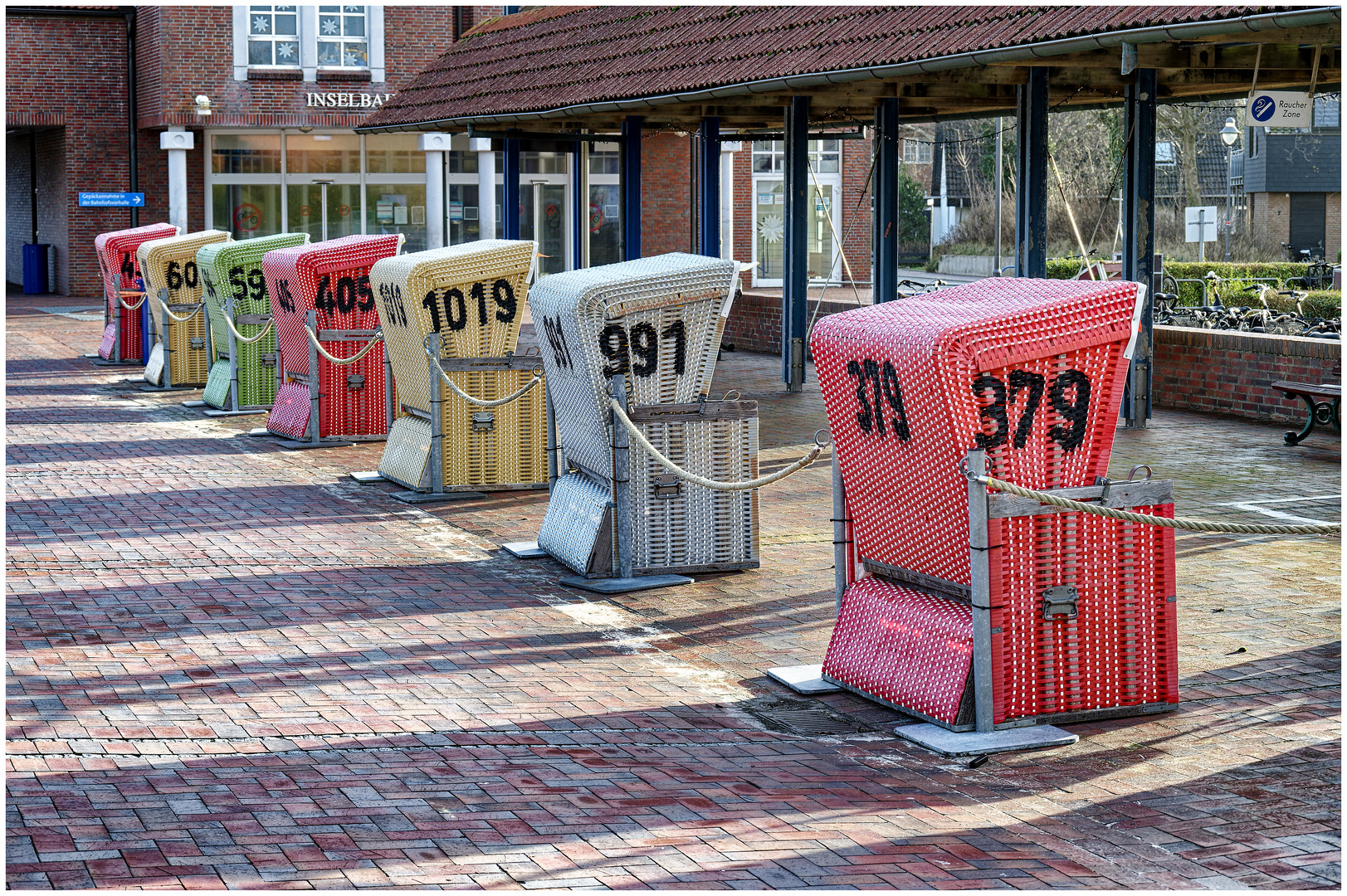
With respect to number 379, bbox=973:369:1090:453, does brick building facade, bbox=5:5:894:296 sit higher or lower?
higher

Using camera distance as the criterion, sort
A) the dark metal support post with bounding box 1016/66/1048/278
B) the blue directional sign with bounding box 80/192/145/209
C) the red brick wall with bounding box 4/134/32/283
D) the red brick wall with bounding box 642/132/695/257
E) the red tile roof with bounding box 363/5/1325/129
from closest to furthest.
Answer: the red tile roof with bounding box 363/5/1325/129 < the dark metal support post with bounding box 1016/66/1048/278 < the blue directional sign with bounding box 80/192/145/209 < the red brick wall with bounding box 642/132/695/257 < the red brick wall with bounding box 4/134/32/283

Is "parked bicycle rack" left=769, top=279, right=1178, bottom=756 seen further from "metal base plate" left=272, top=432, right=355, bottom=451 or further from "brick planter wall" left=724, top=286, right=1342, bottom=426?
"metal base plate" left=272, top=432, right=355, bottom=451

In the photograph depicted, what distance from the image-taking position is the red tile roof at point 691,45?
45.2ft

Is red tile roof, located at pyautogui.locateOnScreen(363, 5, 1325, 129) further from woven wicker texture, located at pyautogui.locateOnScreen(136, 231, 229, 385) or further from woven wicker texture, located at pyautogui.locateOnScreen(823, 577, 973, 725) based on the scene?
woven wicker texture, located at pyautogui.locateOnScreen(823, 577, 973, 725)

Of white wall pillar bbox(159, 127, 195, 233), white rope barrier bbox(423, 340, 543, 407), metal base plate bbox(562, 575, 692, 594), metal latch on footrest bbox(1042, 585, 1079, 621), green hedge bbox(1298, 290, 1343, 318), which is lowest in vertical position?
metal base plate bbox(562, 575, 692, 594)

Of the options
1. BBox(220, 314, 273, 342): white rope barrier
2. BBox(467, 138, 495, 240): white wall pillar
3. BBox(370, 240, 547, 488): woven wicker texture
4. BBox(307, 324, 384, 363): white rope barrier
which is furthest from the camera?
BBox(467, 138, 495, 240): white wall pillar

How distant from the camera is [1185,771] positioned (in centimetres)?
596

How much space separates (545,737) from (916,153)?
79.9 m

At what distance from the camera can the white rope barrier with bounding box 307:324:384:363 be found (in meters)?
14.4

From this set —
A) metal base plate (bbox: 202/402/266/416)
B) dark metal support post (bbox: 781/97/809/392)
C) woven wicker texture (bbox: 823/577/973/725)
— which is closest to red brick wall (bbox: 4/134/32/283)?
metal base plate (bbox: 202/402/266/416)

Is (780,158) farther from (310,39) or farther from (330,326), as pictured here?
(330,326)

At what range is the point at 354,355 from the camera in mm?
14812

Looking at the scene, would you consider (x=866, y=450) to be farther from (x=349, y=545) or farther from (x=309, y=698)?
(x=349, y=545)

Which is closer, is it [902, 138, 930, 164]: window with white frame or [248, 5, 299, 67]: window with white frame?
[248, 5, 299, 67]: window with white frame
